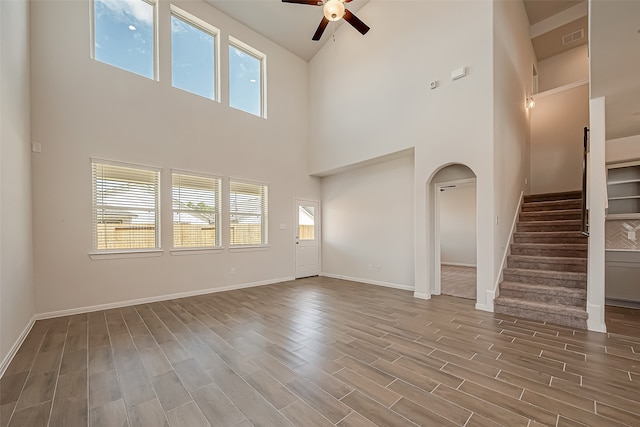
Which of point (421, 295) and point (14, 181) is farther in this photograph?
point (421, 295)

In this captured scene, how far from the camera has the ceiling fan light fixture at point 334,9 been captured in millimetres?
3553

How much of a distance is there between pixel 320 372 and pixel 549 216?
17.9ft

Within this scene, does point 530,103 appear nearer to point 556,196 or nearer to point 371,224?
point 556,196

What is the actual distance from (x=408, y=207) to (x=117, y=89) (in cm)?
570

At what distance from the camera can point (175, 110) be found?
5074mm

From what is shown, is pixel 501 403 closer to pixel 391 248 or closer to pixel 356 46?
pixel 391 248

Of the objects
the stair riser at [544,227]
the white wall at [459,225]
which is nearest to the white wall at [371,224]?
the stair riser at [544,227]

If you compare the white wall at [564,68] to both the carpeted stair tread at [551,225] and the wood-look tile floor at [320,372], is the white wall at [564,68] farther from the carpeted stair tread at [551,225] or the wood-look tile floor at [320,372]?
the wood-look tile floor at [320,372]

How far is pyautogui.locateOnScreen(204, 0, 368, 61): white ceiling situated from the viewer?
18.6 ft

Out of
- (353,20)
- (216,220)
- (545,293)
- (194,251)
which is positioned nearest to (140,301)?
(194,251)

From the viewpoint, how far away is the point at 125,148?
4.50 m

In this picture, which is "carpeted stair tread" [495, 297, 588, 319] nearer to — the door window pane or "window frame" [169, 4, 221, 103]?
the door window pane

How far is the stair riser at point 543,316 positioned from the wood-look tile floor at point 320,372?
185 mm

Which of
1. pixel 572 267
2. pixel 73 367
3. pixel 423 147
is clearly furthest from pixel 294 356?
pixel 572 267
